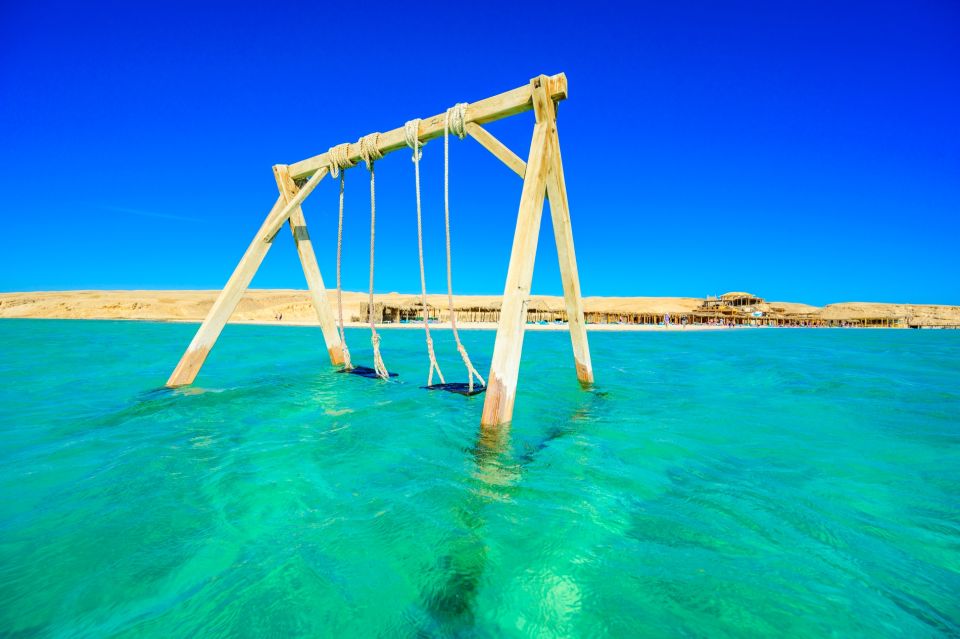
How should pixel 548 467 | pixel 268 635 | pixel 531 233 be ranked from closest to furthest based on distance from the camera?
pixel 268 635, pixel 548 467, pixel 531 233

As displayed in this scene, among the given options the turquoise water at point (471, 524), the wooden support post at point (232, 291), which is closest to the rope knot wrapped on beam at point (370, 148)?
the wooden support post at point (232, 291)

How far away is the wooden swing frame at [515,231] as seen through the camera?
13.1 ft

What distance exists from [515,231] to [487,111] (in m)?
1.63

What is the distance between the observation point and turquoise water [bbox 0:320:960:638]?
1.74m

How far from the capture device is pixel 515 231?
4.04 metres

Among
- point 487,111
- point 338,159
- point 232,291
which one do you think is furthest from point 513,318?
point 232,291

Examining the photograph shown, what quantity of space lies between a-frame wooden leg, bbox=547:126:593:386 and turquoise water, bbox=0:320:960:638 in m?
1.35

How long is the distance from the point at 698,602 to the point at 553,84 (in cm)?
426

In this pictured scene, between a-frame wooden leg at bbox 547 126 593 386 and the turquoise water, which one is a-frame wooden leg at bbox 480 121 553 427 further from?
a-frame wooden leg at bbox 547 126 593 386

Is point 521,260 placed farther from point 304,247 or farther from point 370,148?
point 304,247

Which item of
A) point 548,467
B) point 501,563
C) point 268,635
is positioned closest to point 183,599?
point 268,635

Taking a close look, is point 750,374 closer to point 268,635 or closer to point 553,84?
point 553,84

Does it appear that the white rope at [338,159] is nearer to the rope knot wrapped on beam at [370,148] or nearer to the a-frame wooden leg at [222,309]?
the rope knot wrapped on beam at [370,148]

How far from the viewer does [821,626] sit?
1690mm
